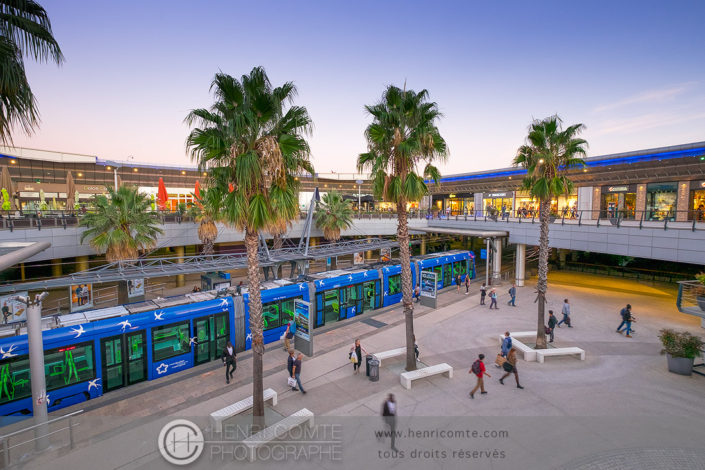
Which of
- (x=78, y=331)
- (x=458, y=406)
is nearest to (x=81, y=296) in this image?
(x=78, y=331)

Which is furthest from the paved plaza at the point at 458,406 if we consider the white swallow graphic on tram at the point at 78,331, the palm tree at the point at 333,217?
the palm tree at the point at 333,217

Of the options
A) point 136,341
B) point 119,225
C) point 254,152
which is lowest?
point 136,341

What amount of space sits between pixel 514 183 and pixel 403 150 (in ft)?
128

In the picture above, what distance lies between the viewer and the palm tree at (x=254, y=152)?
865 cm

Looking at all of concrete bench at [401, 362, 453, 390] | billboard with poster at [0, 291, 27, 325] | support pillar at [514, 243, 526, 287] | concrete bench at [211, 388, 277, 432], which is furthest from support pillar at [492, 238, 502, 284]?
billboard with poster at [0, 291, 27, 325]

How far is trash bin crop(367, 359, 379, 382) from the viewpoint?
1218 centimetres

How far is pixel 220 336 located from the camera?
1426 cm

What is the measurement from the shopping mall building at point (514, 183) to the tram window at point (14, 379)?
9.67m

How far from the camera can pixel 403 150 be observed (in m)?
12.0

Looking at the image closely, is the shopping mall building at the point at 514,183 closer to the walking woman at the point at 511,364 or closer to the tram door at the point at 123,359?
the walking woman at the point at 511,364

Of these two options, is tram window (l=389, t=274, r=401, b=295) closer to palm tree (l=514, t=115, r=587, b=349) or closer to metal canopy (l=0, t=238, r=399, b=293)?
metal canopy (l=0, t=238, r=399, b=293)

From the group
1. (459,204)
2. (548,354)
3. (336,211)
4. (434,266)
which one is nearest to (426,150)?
(548,354)

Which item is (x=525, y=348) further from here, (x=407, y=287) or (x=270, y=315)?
(x=270, y=315)

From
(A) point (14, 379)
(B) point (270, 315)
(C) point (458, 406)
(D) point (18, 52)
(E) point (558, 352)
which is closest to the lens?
(D) point (18, 52)
